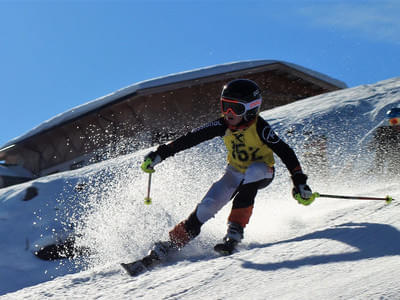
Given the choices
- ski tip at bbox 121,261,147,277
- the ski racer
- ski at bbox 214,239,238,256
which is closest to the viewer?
ski tip at bbox 121,261,147,277

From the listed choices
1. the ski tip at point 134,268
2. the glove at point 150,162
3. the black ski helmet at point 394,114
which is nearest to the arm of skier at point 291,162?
the glove at point 150,162

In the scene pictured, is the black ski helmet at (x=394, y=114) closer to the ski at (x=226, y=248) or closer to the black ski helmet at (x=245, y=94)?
the black ski helmet at (x=245, y=94)

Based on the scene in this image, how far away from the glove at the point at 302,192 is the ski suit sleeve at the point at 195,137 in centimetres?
96

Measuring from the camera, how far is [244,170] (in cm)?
428

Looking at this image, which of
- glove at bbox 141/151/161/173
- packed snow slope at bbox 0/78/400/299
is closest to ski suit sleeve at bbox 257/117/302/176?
packed snow slope at bbox 0/78/400/299

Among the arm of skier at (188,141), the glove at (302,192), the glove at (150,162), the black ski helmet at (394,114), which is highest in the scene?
the black ski helmet at (394,114)

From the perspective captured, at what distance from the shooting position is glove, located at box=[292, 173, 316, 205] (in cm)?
375

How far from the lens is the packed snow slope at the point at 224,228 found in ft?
8.20

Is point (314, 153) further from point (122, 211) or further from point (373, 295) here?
point (373, 295)

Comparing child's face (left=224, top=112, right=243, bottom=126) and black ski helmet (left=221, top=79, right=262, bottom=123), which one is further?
child's face (left=224, top=112, right=243, bottom=126)

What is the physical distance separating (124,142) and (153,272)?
1278cm

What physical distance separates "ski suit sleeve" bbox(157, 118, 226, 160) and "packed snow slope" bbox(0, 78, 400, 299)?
0.76m

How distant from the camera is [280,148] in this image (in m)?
4.04

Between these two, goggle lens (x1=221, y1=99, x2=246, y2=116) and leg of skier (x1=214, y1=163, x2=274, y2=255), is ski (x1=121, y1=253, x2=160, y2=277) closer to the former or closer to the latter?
leg of skier (x1=214, y1=163, x2=274, y2=255)
